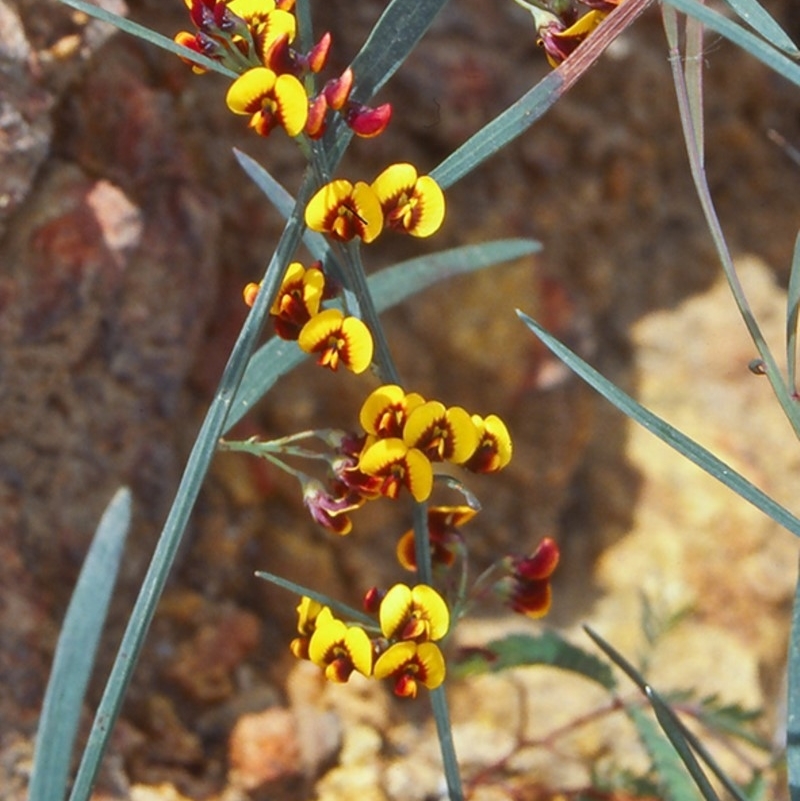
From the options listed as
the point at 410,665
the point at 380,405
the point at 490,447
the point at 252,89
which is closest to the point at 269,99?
the point at 252,89

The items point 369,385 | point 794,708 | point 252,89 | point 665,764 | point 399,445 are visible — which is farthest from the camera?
point 369,385

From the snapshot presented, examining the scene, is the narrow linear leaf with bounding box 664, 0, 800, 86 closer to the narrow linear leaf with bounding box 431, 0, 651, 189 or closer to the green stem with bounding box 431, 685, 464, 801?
the narrow linear leaf with bounding box 431, 0, 651, 189

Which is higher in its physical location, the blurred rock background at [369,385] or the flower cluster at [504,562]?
the flower cluster at [504,562]

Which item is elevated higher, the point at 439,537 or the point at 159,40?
the point at 159,40

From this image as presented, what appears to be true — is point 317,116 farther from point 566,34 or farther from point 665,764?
point 665,764

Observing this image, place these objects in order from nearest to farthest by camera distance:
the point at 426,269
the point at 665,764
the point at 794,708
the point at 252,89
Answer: the point at 252,89 → the point at 794,708 → the point at 426,269 → the point at 665,764

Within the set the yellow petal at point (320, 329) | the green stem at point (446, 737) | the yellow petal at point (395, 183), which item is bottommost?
the green stem at point (446, 737)

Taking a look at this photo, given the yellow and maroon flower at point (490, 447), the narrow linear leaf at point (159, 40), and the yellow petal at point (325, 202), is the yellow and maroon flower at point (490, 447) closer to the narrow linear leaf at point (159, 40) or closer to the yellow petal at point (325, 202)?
the yellow petal at point (325, 202)

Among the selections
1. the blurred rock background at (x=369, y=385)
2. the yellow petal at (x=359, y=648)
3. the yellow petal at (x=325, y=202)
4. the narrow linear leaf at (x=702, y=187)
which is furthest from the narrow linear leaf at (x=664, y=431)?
the blurred rock background at (x=369, y=385)

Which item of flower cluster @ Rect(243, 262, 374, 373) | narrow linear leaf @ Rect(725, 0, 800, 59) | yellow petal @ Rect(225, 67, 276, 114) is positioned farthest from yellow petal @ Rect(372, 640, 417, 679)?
narrow linear leaf @ Rect(725, 0, 800, 59)
